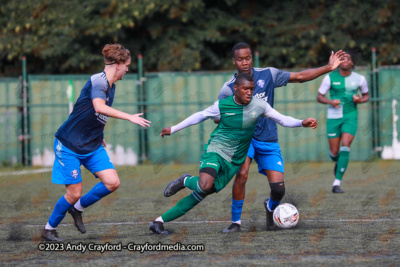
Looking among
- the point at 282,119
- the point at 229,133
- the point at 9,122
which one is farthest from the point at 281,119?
the point at 9,122

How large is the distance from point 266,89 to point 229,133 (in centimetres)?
77

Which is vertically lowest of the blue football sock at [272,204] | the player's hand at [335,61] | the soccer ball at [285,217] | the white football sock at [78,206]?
the soccer ball at [285,217]

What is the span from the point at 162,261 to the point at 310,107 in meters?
13.2

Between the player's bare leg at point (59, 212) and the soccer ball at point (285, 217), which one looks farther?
the soccer ball at point (285, 217)

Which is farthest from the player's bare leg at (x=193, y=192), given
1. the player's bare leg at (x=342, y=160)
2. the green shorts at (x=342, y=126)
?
the green shorts at (x=342, y=126)

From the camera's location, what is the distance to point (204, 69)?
2058cm

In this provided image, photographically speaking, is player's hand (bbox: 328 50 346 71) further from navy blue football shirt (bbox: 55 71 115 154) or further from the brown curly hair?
navy blue football shirt (bbox: 55 71 115 154)

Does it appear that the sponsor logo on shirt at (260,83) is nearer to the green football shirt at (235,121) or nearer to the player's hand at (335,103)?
the green football shirt at (235,121)

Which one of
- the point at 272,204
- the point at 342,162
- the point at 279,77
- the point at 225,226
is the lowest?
the point at 225,226

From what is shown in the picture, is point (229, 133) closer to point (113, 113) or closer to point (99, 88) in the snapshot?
point (113, 113)

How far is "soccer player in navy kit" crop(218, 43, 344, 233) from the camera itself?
279 inches

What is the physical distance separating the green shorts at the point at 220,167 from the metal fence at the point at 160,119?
11.5 meters

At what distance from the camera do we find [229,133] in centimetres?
671

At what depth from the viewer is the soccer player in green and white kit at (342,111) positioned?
1105 centimetres
